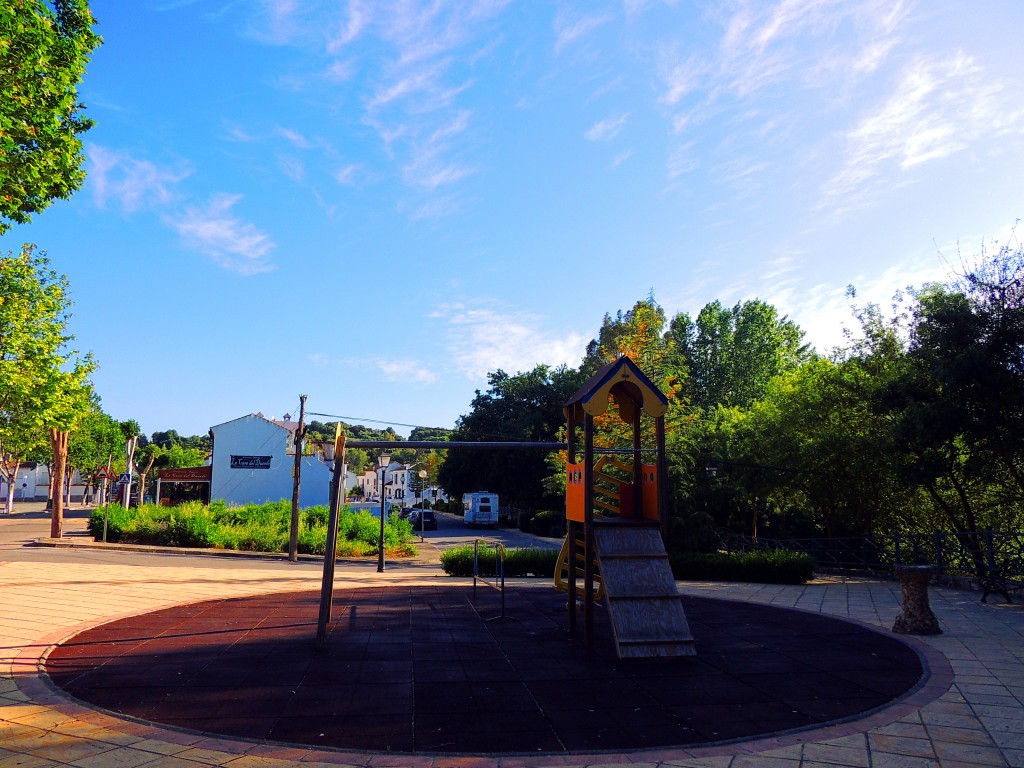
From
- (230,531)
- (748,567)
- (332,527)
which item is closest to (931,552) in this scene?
(748,567)

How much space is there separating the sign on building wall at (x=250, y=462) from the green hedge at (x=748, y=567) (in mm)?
36433

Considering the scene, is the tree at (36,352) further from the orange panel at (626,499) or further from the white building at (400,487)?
the white building at (400,487)

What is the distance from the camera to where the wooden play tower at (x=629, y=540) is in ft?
26.3

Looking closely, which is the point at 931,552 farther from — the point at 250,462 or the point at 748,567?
the point at 250,462

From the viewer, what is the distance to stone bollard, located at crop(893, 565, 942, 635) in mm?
9672

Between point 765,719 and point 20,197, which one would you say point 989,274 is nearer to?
point 765,719

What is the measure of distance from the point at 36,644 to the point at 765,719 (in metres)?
8.42

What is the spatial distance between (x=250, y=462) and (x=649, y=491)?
42.1 metres

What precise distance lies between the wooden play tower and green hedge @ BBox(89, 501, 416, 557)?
16543 mm

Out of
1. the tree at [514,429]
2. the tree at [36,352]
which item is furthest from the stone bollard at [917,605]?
the tree at [514,429]

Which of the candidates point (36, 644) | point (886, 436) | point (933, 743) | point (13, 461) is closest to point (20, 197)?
point (36, 644)

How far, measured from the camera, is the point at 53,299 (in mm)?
25641

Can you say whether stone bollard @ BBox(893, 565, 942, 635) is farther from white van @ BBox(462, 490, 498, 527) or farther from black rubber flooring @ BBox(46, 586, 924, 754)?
white van @ BBox(462, 490, 498, 527)

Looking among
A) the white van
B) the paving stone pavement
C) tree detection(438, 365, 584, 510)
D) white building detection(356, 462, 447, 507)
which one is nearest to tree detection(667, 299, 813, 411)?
tree detection(438, 365, 584, 510)
